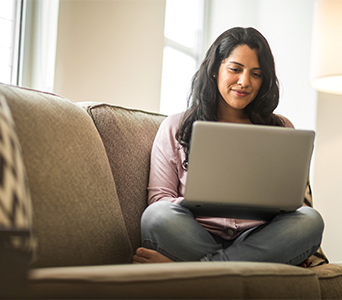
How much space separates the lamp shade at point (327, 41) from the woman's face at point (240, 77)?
479mm

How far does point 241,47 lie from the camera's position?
148 centimetres

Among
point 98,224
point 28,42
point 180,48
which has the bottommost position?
point 98,224

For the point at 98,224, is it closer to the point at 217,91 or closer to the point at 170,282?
the point at 170,282

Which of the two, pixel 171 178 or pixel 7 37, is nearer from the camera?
pixel 171 178

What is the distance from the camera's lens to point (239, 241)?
1.08 metres

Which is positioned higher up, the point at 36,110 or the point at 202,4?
the point at 202,4

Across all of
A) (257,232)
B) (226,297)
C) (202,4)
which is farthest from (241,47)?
(202,4)

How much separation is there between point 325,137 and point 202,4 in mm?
1374

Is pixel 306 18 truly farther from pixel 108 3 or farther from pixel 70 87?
pixel 70 87

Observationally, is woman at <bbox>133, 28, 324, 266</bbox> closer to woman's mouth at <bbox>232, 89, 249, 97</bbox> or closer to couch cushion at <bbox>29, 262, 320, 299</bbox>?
woman's mouth at <bbox>232, 89, 249, 97</bbox>

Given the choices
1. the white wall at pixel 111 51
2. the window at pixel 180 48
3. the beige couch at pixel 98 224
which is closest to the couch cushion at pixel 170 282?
the beige couch at pixel 98 224

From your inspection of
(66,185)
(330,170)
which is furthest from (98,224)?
(330,170)

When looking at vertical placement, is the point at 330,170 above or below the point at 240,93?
below

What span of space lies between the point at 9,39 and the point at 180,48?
4.45 ft
